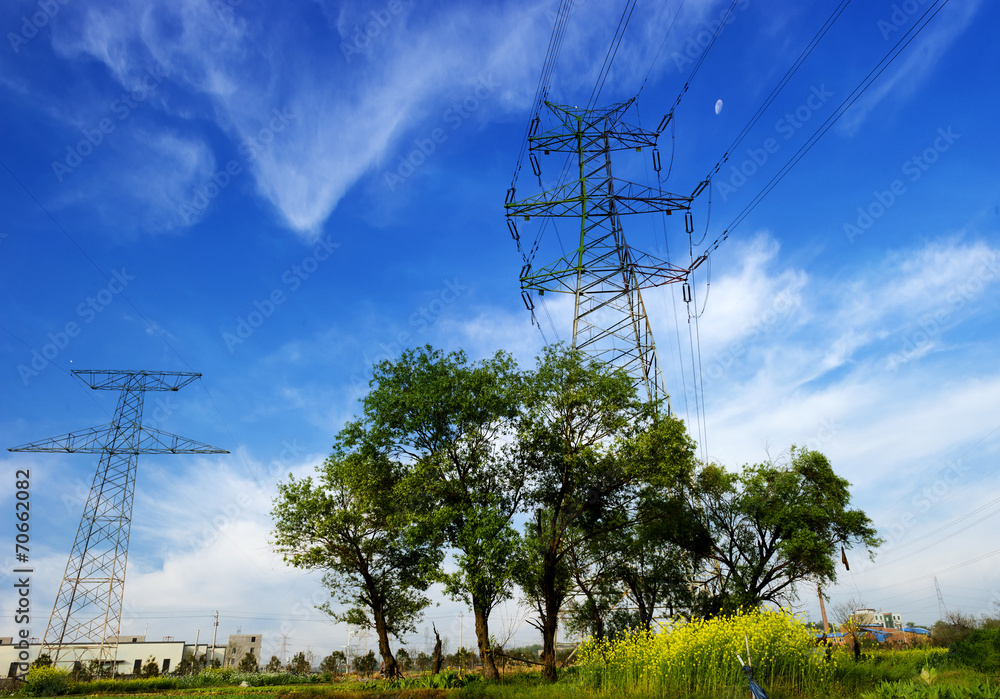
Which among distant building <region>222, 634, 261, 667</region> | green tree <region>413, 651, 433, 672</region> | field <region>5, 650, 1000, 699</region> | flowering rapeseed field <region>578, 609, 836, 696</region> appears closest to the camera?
field <region>5, 650, 1000, 699</region>

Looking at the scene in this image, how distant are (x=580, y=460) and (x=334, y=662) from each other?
117ft

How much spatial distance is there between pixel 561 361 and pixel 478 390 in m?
3.22

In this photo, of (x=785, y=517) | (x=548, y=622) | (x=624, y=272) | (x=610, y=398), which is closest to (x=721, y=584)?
(x=785, y=517)

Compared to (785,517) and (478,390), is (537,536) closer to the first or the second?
(478,390)

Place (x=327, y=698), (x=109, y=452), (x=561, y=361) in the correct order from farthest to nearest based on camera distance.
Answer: (x=109, y=452) → (x=561, y=361) → (x=327, y=698)

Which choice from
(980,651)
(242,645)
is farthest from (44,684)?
(242,645)

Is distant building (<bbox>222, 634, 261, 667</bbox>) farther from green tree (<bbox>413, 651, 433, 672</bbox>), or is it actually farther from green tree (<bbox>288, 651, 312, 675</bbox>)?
green tree (<bbox>413, 651, 433, 672</bbox>)

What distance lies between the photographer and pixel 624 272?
23.7 meters

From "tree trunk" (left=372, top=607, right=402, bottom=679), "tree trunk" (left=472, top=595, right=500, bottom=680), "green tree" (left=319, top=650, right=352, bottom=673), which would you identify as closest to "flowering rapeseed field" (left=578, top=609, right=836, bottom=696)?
"tree trunk" (left=472, top=595, right=500, bottom=680)

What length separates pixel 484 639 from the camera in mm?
20219

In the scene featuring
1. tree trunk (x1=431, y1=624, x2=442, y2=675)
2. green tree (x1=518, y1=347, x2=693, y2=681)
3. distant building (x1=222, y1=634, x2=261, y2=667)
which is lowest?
distant building (x1=222, y1=634, x2=261, y2=667)

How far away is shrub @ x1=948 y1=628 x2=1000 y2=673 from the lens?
516 inches

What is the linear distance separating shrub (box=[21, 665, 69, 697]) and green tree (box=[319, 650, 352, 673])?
21.0 m

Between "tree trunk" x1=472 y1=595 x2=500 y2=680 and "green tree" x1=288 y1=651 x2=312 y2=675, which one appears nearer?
"tree trunk" x1=472 y1=595 x2=500 y2=680
